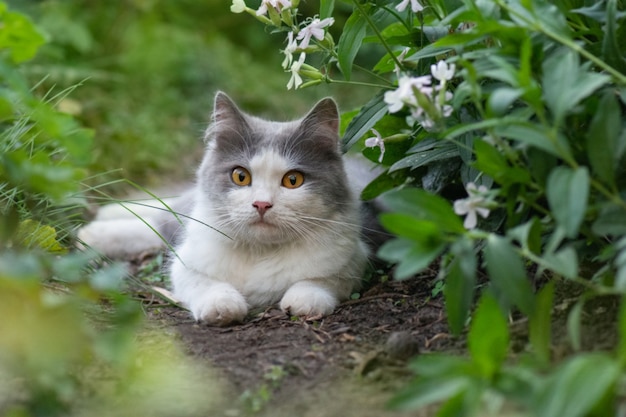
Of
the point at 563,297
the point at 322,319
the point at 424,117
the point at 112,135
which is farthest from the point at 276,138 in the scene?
the point at 112,135

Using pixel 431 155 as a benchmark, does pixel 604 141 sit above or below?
above

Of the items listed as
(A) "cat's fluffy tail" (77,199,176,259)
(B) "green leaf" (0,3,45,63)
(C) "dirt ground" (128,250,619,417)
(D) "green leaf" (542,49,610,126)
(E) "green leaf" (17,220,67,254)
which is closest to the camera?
(D) "green leaf" (542,49,610,126)

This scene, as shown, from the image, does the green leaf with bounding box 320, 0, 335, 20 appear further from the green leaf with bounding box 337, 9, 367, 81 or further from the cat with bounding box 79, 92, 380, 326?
the cat with bounding box 79, 92, 380, 326

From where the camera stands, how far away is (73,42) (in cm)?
639

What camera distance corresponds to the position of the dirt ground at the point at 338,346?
81.0 inches

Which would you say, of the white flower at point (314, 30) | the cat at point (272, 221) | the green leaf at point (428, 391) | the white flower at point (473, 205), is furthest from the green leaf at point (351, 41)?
the green leaf at point (428, 391)

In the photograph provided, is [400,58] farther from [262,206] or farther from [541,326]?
[541,326]

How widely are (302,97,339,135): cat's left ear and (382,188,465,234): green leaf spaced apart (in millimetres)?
1446

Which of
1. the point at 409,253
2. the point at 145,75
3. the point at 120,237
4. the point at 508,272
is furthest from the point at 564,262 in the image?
the point at 145,75

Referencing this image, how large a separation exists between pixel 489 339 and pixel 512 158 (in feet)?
1.85

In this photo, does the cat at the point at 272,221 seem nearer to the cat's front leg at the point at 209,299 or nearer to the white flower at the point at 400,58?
the cat's front leg at the point at 209,299

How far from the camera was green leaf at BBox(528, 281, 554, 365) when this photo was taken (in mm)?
1829

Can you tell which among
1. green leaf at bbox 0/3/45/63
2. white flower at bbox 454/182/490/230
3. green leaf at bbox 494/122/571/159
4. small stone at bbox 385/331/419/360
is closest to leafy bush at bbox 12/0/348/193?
green leaf at bbox 0/3/45/63

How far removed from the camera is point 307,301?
2949 millimetres
